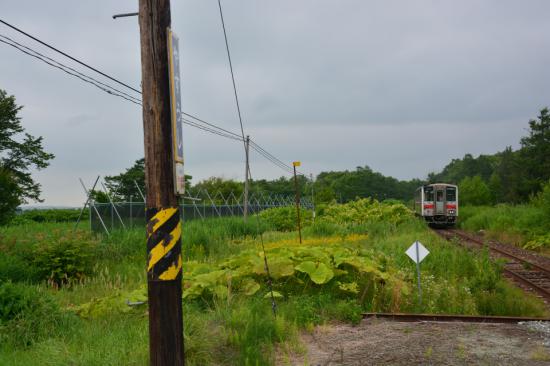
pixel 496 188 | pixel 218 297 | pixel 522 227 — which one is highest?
pixel 496 188

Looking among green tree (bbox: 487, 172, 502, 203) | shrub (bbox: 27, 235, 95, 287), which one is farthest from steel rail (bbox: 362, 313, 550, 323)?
green tree (bbox: 487, 172, 502, 203)

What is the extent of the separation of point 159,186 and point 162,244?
507 millimetres

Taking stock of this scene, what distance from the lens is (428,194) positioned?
3369cm

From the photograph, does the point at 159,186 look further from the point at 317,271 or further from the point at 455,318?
the point at 455,318

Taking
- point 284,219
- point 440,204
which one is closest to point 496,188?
point 440,204

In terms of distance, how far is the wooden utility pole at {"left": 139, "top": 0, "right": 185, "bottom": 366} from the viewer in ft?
14.9

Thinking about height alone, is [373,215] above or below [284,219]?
above

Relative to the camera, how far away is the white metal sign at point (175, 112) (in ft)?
15.1

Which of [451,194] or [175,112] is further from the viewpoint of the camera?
[451,194]

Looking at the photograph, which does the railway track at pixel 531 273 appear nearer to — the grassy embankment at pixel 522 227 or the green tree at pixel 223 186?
the grassy embankment at pixel 522 227

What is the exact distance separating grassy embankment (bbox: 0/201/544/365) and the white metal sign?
1.74 m

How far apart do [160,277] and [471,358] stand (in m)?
3.37

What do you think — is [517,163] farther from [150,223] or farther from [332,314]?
[150,223]

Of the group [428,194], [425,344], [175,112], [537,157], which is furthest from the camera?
[537,157]
